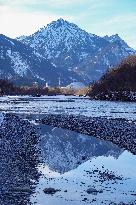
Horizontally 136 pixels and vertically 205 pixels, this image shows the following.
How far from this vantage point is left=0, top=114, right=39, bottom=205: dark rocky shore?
19.2 metres

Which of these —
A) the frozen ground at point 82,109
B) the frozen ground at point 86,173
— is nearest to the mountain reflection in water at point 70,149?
the frozen ground at point 86,173

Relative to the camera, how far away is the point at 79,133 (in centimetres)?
4791

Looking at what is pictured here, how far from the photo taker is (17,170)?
2475 centimetres

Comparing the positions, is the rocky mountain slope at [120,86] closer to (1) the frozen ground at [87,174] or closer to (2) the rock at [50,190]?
(1) the frozen ground at [87,174]

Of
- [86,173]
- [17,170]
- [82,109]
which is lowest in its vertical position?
[82,109]

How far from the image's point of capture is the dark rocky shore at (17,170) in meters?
19.2

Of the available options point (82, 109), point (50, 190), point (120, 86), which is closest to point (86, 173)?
point (50, 190)

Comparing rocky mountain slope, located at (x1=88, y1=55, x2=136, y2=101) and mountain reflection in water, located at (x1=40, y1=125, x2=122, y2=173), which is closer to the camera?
mountain reflection in water, located at (x1=40, y1=125, x2=122, y2=173)

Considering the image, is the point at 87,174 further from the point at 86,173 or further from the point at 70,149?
the point at 70,149

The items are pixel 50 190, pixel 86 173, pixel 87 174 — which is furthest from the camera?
pixel 86 173

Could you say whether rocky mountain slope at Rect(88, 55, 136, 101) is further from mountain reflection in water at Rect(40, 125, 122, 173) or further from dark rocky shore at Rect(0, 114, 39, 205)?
dark rocky shore at Rect(0, 114, 39, 205)

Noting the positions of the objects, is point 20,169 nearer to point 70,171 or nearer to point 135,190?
point 70,171

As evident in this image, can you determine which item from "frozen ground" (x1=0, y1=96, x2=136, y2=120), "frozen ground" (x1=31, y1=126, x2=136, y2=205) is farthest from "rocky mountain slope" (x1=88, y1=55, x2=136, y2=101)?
"frozen ground" (x1=31, y1=126, x2=136, y2=205)

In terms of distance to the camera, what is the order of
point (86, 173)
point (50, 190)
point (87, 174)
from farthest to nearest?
1. point (86, 173)
2. point (87, 174)
3. point (50, 190)
